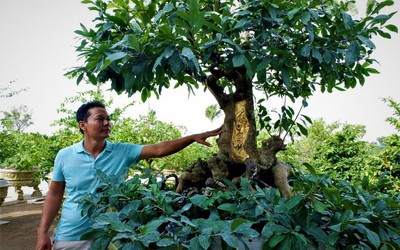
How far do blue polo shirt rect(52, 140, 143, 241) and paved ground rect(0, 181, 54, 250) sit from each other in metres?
2.35

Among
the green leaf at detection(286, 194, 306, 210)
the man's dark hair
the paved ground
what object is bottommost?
the paved ground

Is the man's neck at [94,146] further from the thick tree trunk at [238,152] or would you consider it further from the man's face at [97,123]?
the thick tree trunk at [238,152]

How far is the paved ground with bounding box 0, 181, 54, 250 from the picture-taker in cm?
355

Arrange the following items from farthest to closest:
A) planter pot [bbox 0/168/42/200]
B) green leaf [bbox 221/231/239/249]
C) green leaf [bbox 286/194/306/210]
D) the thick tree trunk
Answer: planter pot [bbox 0/168/42/200] < the thick tree trunk < green leaf [bbox 286/194/306/210] < green leaf [bbox 221/231/239/249]

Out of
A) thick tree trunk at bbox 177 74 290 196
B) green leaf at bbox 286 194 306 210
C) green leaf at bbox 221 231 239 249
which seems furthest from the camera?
thick tree trunk at bbox 177 74 290 196

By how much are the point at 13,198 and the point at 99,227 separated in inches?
296

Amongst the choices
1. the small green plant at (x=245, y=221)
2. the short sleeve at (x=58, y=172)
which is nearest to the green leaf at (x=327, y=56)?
the small green plant at (x=245, y=221)

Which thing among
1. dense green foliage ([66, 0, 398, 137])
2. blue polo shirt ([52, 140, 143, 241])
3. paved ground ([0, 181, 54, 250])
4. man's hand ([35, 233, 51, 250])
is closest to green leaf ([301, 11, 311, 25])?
dense green foliage ([66, 0, 398, 137])

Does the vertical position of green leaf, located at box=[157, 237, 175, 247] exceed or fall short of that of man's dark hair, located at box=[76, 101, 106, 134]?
it falls short

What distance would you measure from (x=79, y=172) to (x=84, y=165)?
4 centimetres

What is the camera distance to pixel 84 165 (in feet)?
4.99

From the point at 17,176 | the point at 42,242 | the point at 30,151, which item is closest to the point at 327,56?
the point at 42,242

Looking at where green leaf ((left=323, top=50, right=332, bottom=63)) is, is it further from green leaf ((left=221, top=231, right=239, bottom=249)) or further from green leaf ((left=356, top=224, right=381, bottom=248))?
green leaf ((left=221, top=231, right=239, bottom=249))

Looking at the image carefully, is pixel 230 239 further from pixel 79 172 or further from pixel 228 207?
pixel 79 172
